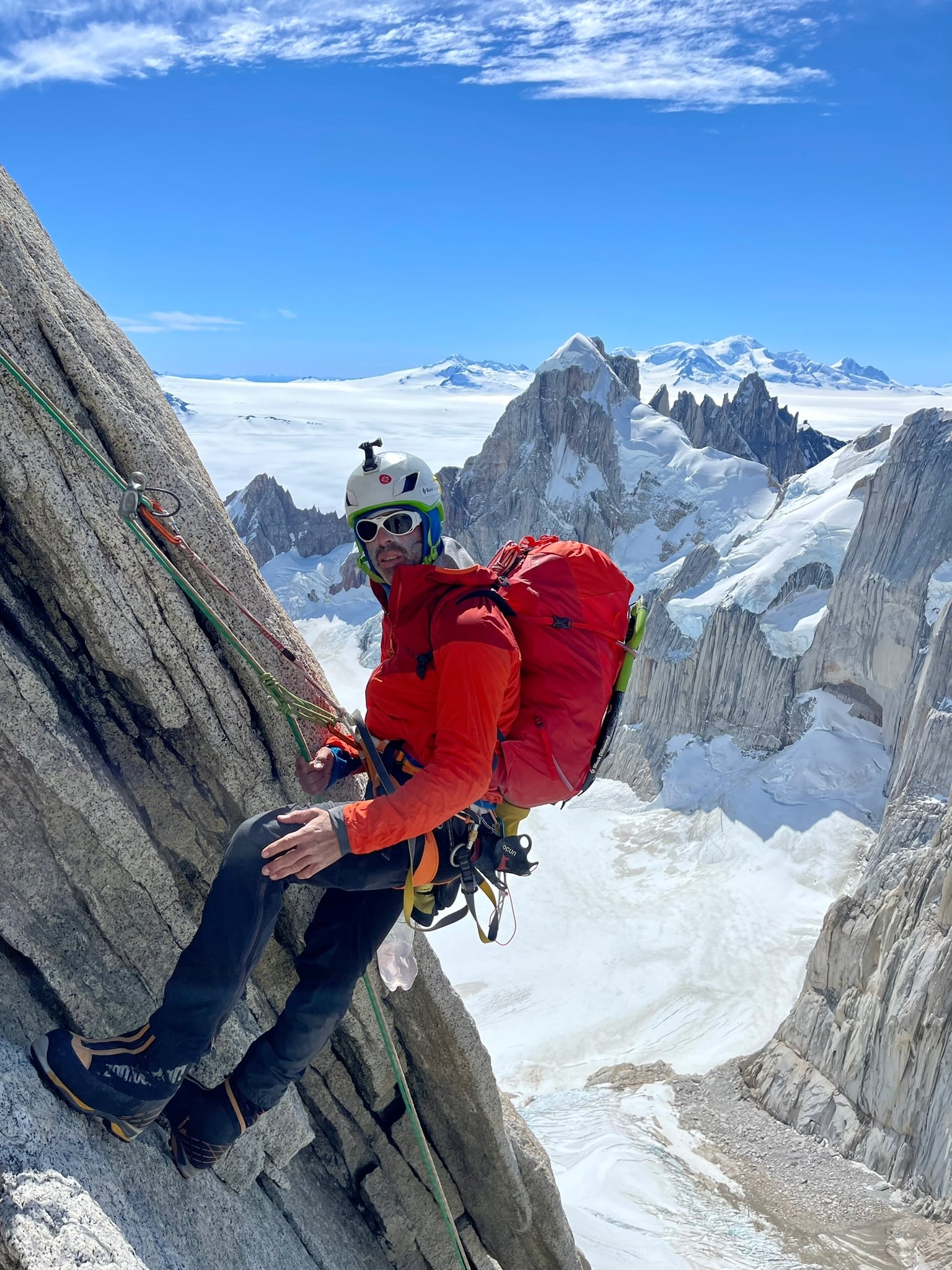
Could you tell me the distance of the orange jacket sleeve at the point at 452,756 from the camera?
4.74 metres

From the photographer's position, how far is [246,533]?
14875cm

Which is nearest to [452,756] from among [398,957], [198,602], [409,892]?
[409,892]

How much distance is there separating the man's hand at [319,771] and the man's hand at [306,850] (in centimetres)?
172

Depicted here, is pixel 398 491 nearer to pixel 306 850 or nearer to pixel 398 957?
pixel 306 850

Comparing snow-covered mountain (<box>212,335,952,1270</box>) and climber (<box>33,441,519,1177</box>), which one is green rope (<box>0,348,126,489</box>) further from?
snow-covered mountain (<box>212,335,952,1270</box>)

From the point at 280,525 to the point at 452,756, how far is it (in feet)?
497

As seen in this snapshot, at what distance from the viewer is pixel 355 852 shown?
4887 mm

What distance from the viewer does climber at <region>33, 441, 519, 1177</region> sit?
190 inches

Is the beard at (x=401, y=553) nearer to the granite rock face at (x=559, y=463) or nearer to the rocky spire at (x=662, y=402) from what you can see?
the granite rock face at (x=559, y=463)

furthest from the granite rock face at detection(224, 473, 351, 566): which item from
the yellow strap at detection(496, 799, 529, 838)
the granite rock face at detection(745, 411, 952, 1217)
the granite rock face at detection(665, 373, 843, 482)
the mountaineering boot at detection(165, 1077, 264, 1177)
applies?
the mountaineering boot at detection(165, 1077, 264, 1177)

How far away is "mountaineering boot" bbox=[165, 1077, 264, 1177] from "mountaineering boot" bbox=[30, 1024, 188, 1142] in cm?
59

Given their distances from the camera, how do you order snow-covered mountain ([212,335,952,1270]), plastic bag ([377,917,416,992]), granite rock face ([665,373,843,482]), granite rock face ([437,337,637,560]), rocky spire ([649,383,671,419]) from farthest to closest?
granite rock face ([665,373,843,482]) < rocky spire ([649,383,671,419]) < granite rock face ([437,337,637,560]) < snow-covered mountain ([212,335,952,1270]) < plastic bag ([377,917,416,992])

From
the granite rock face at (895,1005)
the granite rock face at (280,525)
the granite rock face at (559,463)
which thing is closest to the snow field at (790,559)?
the granite rock face at (559,463)

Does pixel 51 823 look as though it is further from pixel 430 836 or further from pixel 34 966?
pixel 430 836
